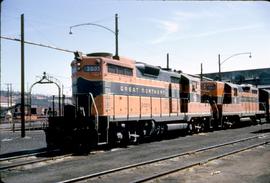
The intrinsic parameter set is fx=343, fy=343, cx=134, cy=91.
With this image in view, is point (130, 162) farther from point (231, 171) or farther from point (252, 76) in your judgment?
point (252, 76)

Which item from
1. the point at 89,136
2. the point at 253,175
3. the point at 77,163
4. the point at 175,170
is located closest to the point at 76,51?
the point at 89,136

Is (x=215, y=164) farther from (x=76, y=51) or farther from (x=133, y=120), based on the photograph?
(x=76, y=51)

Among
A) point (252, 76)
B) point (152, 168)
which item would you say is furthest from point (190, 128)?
point (252, 76)

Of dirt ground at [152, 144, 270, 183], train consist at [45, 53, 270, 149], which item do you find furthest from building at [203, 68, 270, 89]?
dirt ground at [152, 144, 270, 183]

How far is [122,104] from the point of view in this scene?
56.5 ft

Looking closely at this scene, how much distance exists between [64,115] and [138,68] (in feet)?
16.5

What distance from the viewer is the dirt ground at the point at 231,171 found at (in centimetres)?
976

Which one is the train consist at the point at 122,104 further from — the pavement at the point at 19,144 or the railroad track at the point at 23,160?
the pavement at the point at 19,144

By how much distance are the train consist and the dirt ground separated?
543cm

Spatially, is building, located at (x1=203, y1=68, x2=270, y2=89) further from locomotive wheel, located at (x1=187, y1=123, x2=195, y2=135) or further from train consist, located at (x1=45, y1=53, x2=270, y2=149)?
train consist, located at (x1=45, y1=53, x2=270, y2=149)

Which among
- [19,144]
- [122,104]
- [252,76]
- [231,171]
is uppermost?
[252,76]

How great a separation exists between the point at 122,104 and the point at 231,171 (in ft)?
24.7

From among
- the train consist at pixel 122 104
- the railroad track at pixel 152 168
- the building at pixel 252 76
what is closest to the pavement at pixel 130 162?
the railroad track at pixel 152 168

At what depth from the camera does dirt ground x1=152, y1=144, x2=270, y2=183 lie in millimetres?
9757
